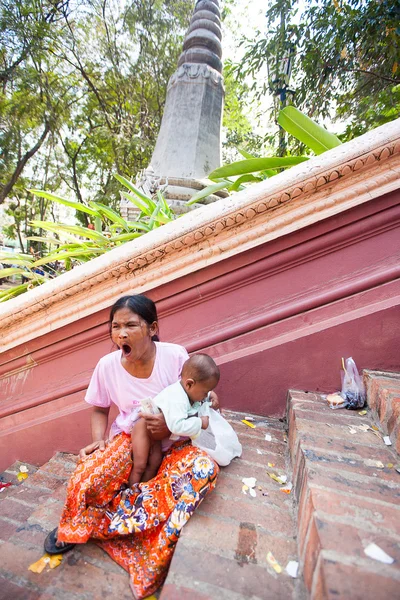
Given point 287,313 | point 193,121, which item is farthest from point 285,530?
point 193,121

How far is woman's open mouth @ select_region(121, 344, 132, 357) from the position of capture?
1.48 m

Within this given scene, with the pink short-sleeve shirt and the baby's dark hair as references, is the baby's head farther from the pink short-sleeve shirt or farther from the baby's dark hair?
the pink short-sleeve shirt

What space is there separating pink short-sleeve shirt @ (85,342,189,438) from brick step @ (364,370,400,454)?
0.92m

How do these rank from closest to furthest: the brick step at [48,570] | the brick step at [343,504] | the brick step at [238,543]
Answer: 1. the brick step at [343,504]
2. the brick step at [238,543]
3. the brick step at [48,570]

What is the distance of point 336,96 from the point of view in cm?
555

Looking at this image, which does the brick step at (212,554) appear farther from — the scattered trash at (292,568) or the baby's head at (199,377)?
the baby's head at (199,377)

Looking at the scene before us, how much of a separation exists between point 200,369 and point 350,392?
81 cm

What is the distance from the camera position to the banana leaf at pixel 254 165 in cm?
201

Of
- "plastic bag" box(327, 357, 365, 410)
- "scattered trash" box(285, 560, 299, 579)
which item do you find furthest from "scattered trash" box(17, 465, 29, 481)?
"plastic bag" box(327, 357, 365, 410)

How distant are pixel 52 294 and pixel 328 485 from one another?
174 centimetres

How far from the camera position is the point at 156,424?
4.58 ft

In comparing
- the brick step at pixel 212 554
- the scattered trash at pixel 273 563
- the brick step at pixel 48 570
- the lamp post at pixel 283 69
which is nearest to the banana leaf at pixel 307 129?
the brick step at pixel 212 554

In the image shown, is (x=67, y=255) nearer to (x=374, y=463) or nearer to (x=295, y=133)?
(x=295, y=133)

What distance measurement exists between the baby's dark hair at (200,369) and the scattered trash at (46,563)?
2.65 feet
